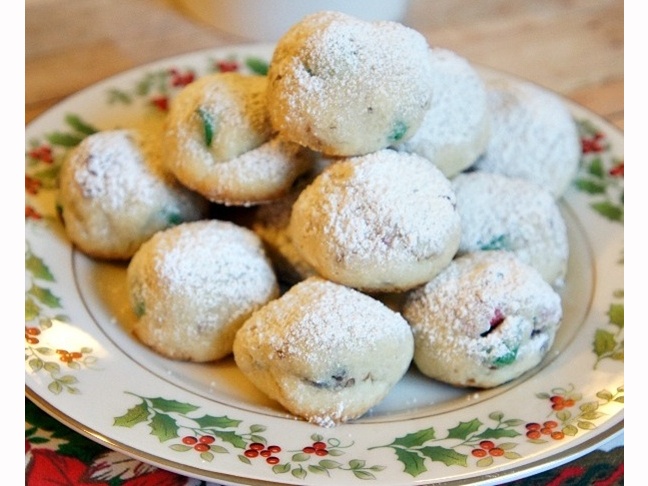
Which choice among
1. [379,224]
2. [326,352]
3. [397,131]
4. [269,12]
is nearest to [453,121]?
[397,131]

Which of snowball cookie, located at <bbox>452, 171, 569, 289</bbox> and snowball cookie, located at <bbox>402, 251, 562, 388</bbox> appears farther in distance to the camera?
snowball cookie, located at <bbox>452, 171, 569, 289</bbox>

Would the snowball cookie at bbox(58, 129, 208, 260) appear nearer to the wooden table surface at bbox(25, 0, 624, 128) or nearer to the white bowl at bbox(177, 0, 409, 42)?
the wooden table surface at bbox(25, 0, 624, 128)

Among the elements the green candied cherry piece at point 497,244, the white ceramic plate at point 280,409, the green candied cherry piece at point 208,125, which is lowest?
the white ceramic plate at point 280,409

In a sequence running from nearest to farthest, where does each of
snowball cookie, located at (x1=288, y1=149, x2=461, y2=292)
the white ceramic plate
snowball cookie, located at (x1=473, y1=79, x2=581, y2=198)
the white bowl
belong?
the white ceramic plate < snowball cookie, located at (x1=288, y1=149, x2=461, y2=292) < snowball cookie, located at (x1=473, y1=79, x2=581, y2=198) < the white bowl

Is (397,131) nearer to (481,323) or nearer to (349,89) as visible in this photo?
(349,89)

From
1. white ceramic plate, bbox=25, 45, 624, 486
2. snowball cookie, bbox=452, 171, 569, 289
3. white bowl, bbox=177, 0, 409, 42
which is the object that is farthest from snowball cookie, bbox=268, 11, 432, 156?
white bowl, bbox=177, 0, 409, 42

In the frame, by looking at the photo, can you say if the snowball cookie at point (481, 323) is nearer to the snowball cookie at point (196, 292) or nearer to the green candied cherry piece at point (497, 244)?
the green candied cherry piece at point (497, 244)

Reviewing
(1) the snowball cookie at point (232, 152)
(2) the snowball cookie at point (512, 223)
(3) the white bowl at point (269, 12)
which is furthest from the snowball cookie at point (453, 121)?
(3) the white bowl at point (269, 12)
